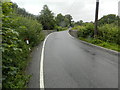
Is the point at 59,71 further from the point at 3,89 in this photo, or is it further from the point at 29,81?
the point at 3,89

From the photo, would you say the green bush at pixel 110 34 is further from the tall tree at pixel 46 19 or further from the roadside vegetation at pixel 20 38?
the tall tree at pixel 46 19

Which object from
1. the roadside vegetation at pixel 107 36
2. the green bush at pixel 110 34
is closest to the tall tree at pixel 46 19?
the roadside vegetation at pixel 107 36

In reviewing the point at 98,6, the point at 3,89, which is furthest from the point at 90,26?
the point at 3,89

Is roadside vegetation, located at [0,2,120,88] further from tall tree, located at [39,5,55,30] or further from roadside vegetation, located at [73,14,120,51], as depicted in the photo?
tall tree, located at [39,5,55,30]

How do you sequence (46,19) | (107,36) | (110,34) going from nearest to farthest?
(110,34)
(107,36)
(46,19)

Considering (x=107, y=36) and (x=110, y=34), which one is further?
(x=107, y=36)

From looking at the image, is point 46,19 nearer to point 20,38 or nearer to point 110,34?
point 110,34

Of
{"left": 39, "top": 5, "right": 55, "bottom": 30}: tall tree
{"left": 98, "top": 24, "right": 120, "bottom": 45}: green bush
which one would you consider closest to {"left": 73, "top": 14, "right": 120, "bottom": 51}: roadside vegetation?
{"left": 98, "top": 24, "right": 120, "bottom": 45}: green bush

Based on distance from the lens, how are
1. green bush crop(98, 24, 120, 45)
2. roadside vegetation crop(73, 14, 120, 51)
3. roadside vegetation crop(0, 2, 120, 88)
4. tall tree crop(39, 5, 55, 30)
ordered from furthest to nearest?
tall tree crop(39, 5, 55, 30) < green bush crop(98, 24, 120, 45) < roadside vegetation crop(73, 14, 120, 51) < roadside vegetation crop(0, 2, 120, 88)

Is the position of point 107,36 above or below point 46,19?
below

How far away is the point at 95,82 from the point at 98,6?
44.9 ft

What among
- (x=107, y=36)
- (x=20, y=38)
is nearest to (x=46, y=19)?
(x=107, y=36)

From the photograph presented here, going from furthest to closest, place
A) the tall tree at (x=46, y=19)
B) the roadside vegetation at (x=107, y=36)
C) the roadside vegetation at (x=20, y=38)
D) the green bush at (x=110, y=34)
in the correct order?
the tall tree at (x=46, y=19) → the green bush at (x=110, y=34) → the roadside vegetation at (x=107, y=36) → the roadside vegetation at (x=20, y=38)

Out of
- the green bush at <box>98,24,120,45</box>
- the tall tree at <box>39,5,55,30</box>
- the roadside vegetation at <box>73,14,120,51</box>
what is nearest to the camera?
the roadside vegetation at <box>73,14,120,51</box>
